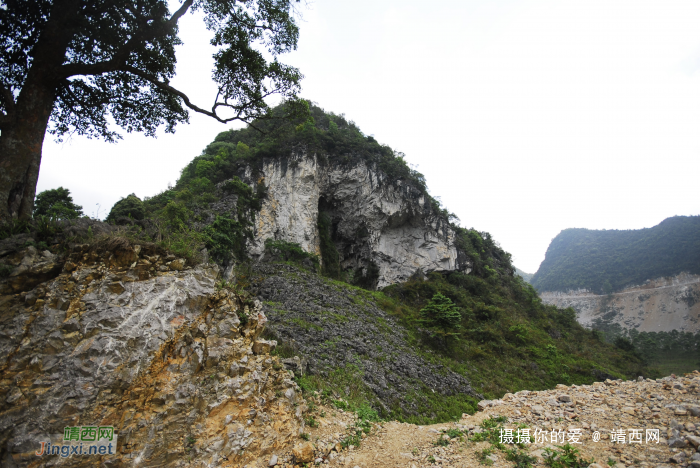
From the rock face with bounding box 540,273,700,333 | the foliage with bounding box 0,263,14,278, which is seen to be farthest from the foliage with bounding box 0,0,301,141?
the rock face with bounding box 540,273,700,333

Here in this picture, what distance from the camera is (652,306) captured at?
44.3 metres

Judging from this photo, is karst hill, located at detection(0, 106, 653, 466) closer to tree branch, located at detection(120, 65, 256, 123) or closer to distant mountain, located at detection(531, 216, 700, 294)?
tree branch, located at detection(120, 65, 256, 123)

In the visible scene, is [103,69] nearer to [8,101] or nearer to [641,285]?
[8,101]

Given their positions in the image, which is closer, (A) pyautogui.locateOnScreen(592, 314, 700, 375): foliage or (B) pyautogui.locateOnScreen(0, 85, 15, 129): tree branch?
(B) pyautogui.locateOnScreen(0, 85, 15, 129): tree branch

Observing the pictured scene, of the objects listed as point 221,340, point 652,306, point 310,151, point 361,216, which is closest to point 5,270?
point 221,340

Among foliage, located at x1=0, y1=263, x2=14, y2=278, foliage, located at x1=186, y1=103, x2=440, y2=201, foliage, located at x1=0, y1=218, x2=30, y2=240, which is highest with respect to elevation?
foliage, located at x1=186, y1=103, x2=440, y2=201

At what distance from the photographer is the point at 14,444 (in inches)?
97.3

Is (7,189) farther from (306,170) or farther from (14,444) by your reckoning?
(306,170)

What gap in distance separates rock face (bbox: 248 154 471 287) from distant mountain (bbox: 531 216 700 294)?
48.1 metres

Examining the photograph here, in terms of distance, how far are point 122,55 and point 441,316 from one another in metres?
12.4

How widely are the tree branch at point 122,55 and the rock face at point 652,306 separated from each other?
56.5 meters

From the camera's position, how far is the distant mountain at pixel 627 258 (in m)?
46.6

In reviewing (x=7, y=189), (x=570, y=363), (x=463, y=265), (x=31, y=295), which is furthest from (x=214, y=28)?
(x=463, y=265)

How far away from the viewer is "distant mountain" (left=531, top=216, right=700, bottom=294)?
153 feet
